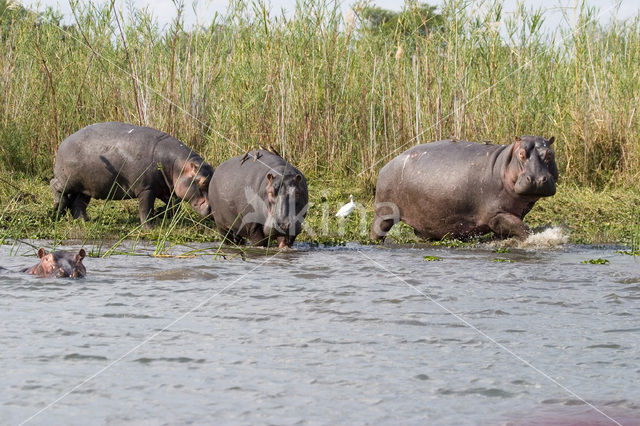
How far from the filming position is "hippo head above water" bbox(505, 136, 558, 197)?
6957mm

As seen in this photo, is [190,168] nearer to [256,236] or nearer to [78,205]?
[78,205]

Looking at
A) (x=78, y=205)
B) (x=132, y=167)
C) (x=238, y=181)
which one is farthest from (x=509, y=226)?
(x=78, y=205)

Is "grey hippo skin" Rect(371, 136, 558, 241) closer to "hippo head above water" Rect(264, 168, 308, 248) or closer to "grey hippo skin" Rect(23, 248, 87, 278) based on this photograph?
"hippo head above water" Rect(264, 168, 308, 248)

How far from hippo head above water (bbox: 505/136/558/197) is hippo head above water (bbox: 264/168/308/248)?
5.29ft

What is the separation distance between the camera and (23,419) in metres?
2.92

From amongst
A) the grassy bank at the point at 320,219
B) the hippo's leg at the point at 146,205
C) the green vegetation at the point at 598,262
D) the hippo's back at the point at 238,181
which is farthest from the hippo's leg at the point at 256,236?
the green vegetation at the point at 598,262

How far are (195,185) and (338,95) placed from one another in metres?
2.15

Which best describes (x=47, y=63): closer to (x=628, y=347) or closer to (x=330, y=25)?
(x=330, y=25)

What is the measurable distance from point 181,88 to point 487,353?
21.2ft

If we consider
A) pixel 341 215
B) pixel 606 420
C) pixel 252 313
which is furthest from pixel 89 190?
pixel 606 420

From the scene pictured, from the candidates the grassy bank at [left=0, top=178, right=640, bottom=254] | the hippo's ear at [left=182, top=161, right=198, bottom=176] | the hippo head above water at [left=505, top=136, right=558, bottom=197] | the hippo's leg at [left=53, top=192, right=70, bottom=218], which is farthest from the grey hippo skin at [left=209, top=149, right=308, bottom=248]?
the hippo's leg at [left=53, top=192, right=70, bottom=218]

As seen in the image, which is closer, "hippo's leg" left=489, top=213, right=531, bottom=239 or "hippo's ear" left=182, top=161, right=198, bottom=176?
"hippo's leg" left=489, top=213, right=531, bottom=239

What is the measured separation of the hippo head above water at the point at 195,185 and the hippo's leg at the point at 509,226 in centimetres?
248

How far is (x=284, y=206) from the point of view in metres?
6.89
